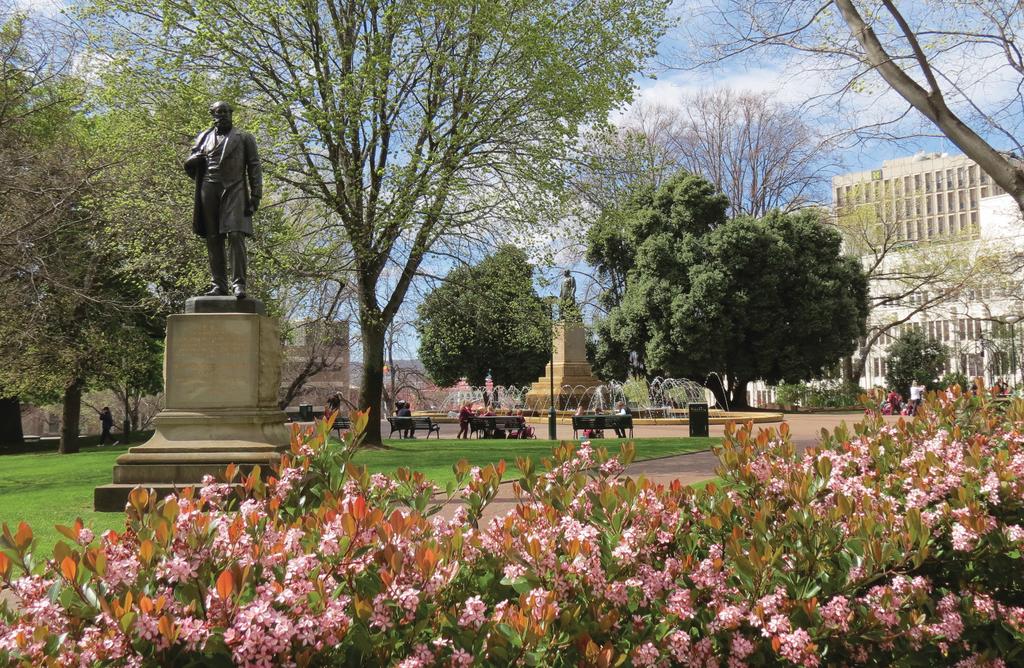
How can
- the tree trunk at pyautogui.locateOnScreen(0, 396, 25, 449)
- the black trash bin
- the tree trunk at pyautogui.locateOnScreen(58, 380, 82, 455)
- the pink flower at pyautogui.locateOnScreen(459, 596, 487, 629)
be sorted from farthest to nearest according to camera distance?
the tree trunk at pyautogui.locateOnScreen(0, 396, 25, 449) < the tree trunk at pyautogui.locateOnScreen(58, 380, 82, 455) < the black trash bin < the pink flower at pyautogui.locateOnScreen(459, 596, 487, 629)

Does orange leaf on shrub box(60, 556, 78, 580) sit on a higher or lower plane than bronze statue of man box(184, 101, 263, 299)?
lower

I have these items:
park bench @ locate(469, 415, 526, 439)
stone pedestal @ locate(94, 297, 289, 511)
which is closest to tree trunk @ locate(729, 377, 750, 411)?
park bench @ locate(469, 415, 526, 439)

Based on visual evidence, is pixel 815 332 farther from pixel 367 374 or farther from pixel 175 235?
pixel 175 235

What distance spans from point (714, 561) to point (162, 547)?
1.74 metres

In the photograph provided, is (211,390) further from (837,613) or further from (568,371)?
(568,371)

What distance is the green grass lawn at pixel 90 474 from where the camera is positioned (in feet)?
27.5

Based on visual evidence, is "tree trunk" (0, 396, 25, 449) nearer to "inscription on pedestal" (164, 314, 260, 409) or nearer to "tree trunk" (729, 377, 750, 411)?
"inscription on pedestal" (164, 314, 260, 409)

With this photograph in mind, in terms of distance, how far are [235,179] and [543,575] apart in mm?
8254

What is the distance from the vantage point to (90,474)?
1380cm

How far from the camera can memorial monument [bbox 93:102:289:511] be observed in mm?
8797

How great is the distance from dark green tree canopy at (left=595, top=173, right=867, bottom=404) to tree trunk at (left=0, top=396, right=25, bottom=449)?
89.3ft

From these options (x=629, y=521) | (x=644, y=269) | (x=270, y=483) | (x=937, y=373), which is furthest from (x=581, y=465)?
(x=937, y=373)

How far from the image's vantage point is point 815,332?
1519 inches

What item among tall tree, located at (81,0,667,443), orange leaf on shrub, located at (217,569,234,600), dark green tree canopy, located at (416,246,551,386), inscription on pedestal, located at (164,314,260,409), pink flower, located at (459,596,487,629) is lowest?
pink flower, located at (459,596,487,629)
